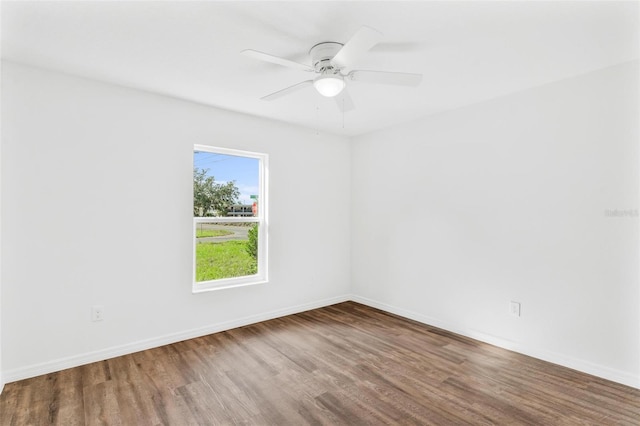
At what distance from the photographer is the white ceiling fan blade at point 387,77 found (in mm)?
2123

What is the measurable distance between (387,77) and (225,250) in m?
2.59

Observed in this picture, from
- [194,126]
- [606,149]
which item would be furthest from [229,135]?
[606,149]

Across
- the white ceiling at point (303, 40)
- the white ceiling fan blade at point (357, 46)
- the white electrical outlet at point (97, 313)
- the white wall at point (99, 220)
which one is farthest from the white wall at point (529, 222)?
the white electrical outlet at point (97, 313)

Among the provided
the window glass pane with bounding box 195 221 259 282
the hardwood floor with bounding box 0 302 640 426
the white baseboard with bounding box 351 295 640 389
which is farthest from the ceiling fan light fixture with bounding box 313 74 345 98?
the white baseboard with bounding box 351 295 640 389

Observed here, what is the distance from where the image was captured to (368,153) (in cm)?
459

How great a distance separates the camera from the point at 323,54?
2176mm

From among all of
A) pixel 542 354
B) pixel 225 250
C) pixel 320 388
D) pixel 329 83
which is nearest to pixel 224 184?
pixel 225 250

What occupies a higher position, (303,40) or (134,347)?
(303,40)

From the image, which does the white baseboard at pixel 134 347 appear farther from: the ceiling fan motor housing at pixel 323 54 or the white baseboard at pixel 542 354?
the ceiling fan motor housing at pixel 323 54

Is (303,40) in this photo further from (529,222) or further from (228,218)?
(529,222)

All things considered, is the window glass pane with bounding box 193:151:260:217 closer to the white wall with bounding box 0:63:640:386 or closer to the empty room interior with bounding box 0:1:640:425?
the empty room interior with bounding box 0:1:640:425

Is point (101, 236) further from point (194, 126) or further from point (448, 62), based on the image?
point (448, 62)

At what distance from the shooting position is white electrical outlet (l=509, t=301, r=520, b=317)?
3.03 meters

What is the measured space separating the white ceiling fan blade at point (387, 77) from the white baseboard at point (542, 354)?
259cm
